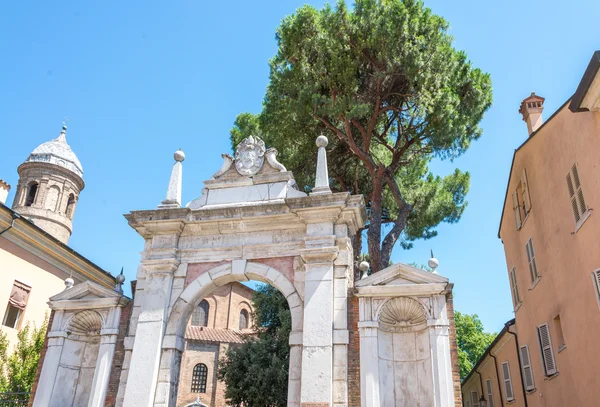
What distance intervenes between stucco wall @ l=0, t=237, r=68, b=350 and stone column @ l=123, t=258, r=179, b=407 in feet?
33.4

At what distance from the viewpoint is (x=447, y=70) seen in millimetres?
16297

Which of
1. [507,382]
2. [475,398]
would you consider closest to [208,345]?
[475,398]

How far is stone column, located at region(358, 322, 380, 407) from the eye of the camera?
8852mm

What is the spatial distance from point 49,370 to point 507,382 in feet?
47.3

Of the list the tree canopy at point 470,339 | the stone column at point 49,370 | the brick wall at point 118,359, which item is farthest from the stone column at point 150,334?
the tree canopy at point 470,339

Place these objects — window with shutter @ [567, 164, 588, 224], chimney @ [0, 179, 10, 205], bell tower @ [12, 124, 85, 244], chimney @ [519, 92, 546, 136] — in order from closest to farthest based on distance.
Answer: window with shutter @ [567, 164, 588, 224] < chimney @ [519, 92, 546, 136] < chimney @ [0, 179, 10, 205] < bell tower @ [12, 124, 85, 244]

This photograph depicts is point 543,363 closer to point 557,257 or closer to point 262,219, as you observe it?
point 557,257

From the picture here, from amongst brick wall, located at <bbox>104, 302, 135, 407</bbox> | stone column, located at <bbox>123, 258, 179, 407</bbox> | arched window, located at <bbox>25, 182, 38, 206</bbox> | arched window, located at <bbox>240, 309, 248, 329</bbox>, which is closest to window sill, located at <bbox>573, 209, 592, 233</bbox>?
stone column, located at <bbox>123, 258, 179, 407</bbox>

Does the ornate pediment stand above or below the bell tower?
below

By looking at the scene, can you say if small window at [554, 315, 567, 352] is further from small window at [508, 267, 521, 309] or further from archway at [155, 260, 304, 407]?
archway at [155, 260, 304, 407]

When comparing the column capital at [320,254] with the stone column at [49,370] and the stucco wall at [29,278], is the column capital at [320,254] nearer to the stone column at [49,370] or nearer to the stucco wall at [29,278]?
the stone column at [49,370]

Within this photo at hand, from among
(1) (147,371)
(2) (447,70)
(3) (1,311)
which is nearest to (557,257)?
(2) (447,70)

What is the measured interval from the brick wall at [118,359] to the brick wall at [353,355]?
463 cm

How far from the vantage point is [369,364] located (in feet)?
29.9
